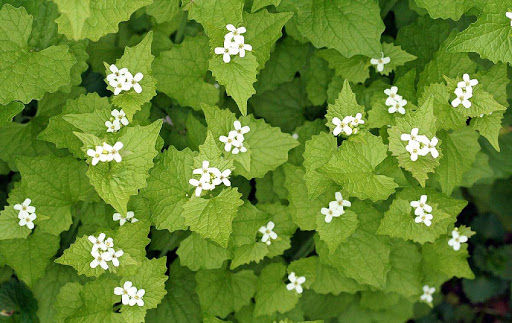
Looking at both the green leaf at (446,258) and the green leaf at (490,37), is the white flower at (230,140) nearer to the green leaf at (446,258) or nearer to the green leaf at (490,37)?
the green leaf at (490,37)

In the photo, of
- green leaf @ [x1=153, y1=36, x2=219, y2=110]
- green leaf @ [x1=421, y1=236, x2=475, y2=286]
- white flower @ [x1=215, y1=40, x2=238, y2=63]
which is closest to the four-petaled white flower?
green leaf @ [x1=153, y1=36, x2=219, y2=110]

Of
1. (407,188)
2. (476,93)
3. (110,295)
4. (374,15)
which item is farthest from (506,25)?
(110,295)

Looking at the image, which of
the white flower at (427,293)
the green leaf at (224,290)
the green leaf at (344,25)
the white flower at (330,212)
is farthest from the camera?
the white flower at (427,293)

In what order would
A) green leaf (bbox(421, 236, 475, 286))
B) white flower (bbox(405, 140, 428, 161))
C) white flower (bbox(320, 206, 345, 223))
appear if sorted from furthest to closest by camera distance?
green leaf (bbox(421, 236, 475, 286)) < white flower (bbox(320, 206, 345, 223)) < white flower (bbox(405, 140, 428, 161))

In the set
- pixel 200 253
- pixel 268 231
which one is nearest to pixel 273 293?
pixel 268 231

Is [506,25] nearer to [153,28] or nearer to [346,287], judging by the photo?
[346,287]

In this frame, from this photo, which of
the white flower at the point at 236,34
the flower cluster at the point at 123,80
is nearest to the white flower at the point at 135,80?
the flower cluster at the point at 123,80

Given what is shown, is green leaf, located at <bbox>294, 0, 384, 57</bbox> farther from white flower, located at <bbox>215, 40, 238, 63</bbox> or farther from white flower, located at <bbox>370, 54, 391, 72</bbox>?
white flower, located at <bbox>215, 40, 238, 63</bbox>
